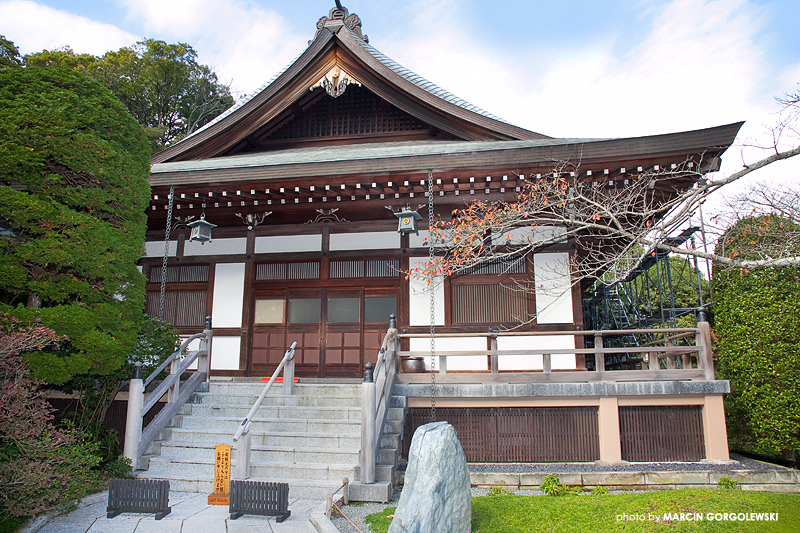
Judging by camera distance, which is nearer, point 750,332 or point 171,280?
point 750,332

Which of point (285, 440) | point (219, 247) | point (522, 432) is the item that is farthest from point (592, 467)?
point (219, 247)

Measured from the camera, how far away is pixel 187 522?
5434 millimetres

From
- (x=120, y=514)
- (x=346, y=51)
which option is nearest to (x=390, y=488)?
(x=120, y=514)

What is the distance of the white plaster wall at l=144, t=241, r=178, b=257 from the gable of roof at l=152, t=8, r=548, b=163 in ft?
6.49

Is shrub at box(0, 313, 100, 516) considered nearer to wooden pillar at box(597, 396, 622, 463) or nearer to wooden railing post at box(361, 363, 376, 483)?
wooden railing post at box(361, 363, 376, 483)

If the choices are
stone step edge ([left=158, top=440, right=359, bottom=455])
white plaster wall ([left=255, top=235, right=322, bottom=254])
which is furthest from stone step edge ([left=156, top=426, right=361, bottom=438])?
white plaster wall ([left=255, top=235, right=322, bottom=254])

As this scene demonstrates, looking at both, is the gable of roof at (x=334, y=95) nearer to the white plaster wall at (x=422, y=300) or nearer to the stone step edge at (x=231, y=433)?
the white plaster wall at (x=422, y=300)

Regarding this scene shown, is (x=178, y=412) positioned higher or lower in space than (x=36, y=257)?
lower

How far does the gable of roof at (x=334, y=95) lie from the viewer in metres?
11.1

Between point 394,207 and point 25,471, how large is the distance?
713 centimetres

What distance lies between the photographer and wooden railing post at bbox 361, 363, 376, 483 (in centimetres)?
641

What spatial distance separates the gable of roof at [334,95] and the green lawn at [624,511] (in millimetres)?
7380

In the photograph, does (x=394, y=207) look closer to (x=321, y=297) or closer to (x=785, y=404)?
(x=321, y=297)

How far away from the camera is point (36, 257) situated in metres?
6.53
